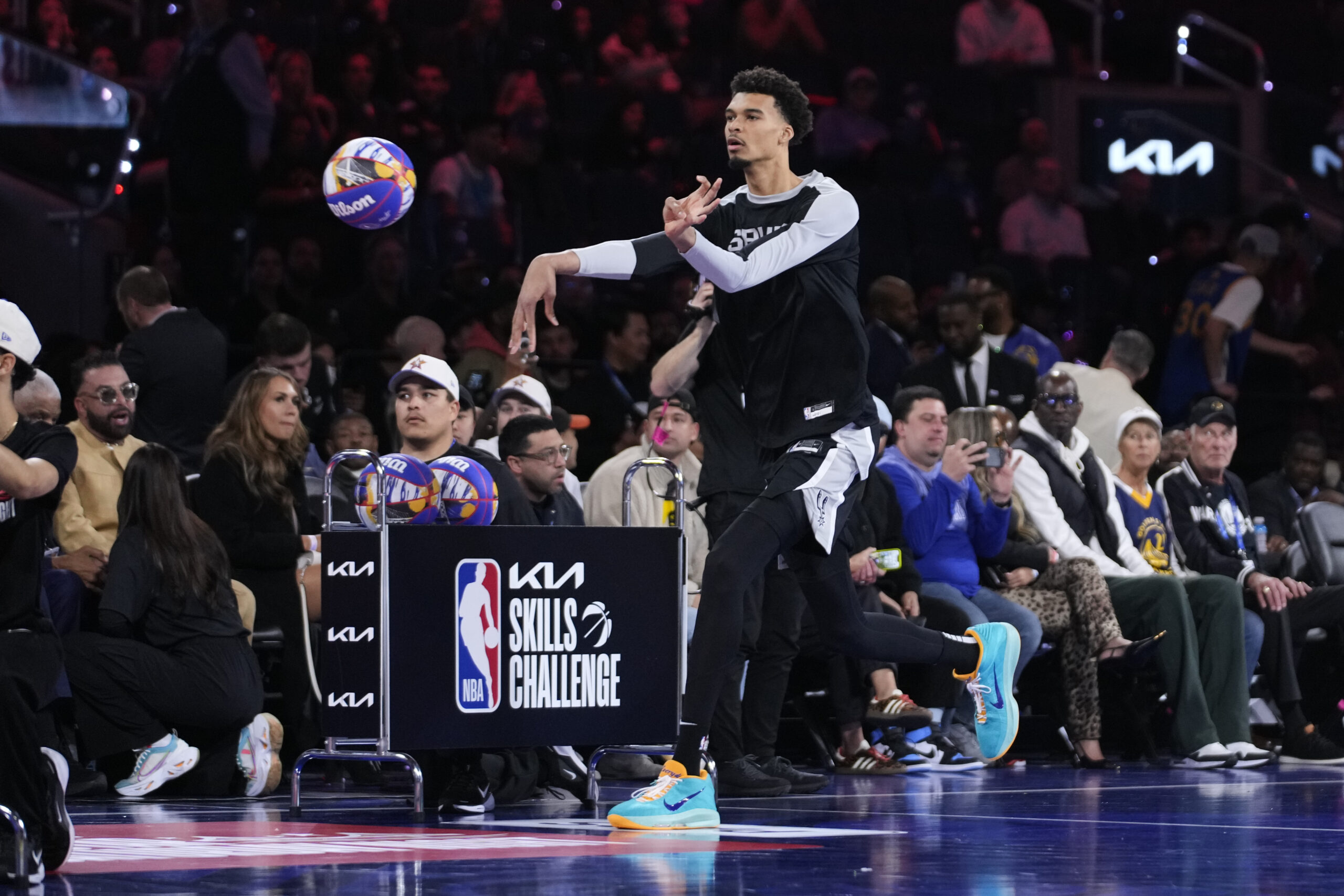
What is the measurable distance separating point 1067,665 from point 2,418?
6.13 metres

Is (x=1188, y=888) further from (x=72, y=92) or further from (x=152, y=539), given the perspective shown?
(x=72, y=92)

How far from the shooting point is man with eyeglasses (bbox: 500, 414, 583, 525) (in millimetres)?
8703

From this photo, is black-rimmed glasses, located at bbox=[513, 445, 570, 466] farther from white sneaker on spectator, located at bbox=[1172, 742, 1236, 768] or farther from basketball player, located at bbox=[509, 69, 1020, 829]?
white sneaker on spectator, located at bbox=[1172, 742, 1236, 768]

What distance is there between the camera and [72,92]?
1148 cm

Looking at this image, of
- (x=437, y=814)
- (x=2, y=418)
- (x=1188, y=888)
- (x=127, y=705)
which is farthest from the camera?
(x=127, y=705)

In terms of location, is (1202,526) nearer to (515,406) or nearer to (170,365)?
(515,406)

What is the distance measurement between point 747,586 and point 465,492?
1486 millimetres

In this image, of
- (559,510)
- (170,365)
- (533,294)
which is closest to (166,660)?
(559,510)

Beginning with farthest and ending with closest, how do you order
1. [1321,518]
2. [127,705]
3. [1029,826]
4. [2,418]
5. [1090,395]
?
[1090,395] → [1321,518] → [127,705] → [1029,826] → [2,418]

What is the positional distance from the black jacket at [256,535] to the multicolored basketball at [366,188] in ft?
4.70

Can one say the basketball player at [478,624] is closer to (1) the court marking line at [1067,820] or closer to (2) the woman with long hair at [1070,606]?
(1) the court marking line at [1067,820]

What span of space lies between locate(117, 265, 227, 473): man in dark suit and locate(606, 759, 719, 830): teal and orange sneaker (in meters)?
4.35

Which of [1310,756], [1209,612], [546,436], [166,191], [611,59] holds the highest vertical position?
[611,59]

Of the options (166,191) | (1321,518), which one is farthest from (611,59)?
(1321,518)
